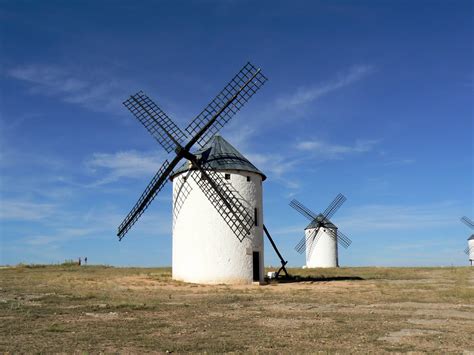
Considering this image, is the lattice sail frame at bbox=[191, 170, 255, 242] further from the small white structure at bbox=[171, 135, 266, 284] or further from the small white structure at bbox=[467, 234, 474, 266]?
the small white structure at bbox=[467, 234, 474, 266]

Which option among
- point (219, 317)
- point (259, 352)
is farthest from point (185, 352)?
point (219, 317)

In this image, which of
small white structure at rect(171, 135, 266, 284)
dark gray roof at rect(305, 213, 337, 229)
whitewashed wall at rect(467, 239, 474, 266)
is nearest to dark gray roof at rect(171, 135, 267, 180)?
small white structure at rect(171, 135, 266, 284)

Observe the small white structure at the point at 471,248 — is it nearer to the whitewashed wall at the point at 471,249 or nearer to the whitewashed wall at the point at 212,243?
the whitewashed wall at the point at 471,249

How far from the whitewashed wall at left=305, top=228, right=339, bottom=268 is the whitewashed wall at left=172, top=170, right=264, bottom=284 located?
26140mm

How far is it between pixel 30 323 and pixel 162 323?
330 centimetres

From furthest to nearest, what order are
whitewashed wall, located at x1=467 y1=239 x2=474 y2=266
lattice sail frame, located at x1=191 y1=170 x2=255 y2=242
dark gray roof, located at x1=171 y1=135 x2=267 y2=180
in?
whitewashed wall, located at x1=467 y1=239 x2=474 y2=266
dark gray roof, located at x1=171 y1=135 x2=267 y2=180
lattice sail frame, located at x1=191 y1=170 x2=255 y2=242

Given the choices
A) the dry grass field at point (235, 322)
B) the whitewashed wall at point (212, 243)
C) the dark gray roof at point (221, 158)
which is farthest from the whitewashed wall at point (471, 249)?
the dry grass field at point (235, 322)

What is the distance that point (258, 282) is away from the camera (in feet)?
87.7

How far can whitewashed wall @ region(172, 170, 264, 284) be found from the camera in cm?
2586

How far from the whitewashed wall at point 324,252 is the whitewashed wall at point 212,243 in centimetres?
2614

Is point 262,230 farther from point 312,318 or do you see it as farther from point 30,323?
point 30,323

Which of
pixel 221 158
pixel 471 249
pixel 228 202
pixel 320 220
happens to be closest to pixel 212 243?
pixel 228 202

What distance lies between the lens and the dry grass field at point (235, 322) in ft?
31.2

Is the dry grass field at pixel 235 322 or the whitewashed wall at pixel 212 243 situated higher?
the whitewashed wall at pixel 212 243
